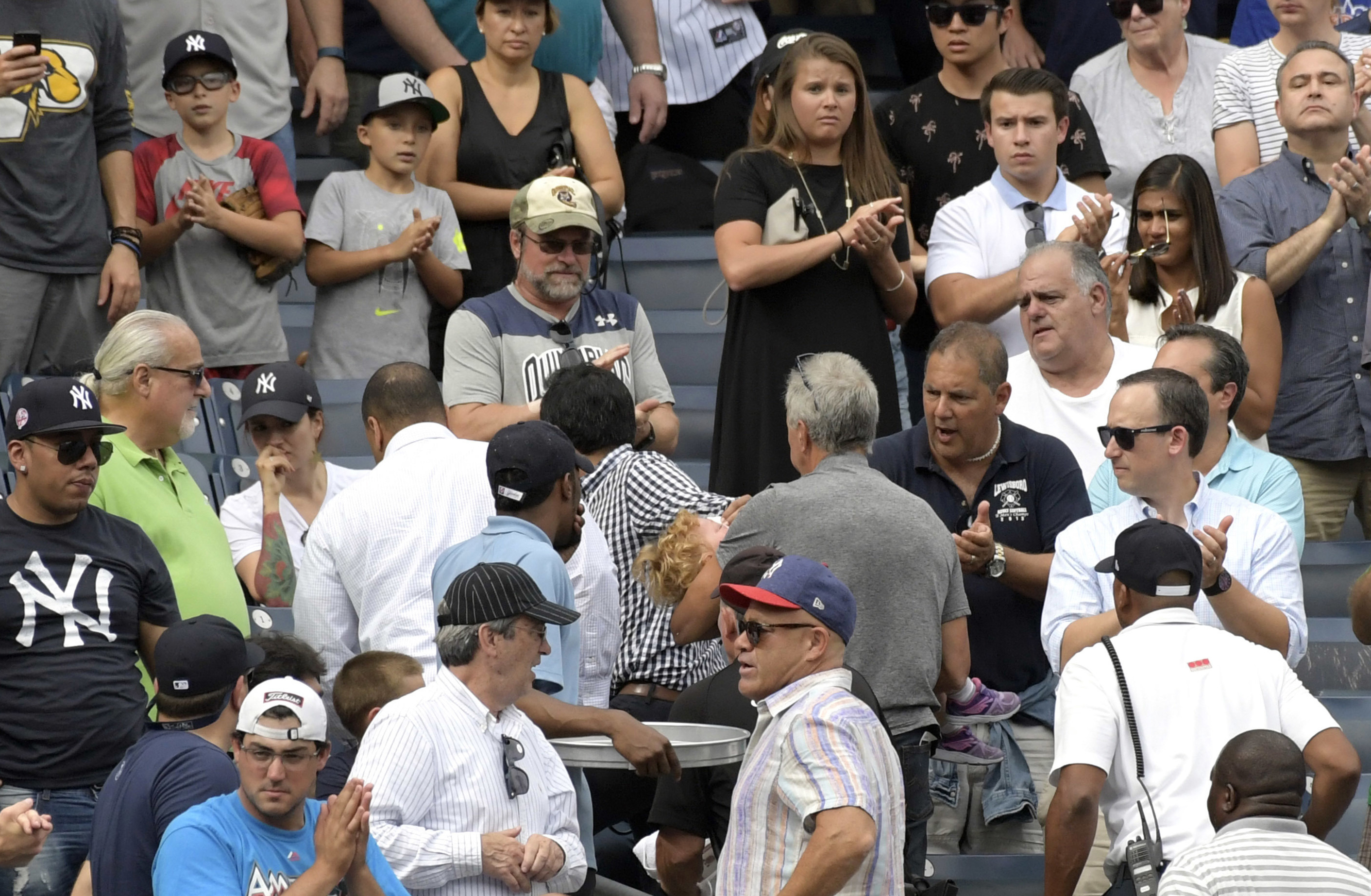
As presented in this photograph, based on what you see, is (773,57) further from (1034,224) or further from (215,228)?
(215,228)

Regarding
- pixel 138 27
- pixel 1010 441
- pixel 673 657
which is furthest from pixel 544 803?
pixel 138 27

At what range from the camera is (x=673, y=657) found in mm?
5227

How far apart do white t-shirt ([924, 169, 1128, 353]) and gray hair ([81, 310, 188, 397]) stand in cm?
279

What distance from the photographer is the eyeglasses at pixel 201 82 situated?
718 centimetres

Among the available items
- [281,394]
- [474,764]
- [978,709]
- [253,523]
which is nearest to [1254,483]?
[978,709]

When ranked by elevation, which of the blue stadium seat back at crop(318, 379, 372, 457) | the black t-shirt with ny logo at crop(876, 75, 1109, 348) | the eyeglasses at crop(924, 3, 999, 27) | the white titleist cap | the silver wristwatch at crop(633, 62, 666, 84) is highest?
the eyeglasses at crop(924, 3, 999, 27)

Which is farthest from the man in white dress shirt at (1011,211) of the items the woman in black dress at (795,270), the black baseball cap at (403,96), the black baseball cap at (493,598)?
the black baseball cap at (493,598)

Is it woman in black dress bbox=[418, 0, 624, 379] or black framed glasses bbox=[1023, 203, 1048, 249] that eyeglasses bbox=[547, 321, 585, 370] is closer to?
woman in black dress bbox=[418, 0, 624, 379]

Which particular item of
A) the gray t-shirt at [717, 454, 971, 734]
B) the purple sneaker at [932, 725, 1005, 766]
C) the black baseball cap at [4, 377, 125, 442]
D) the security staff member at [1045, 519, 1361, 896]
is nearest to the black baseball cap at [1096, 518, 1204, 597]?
the security staff member at [1045, 519, 1361, 896]

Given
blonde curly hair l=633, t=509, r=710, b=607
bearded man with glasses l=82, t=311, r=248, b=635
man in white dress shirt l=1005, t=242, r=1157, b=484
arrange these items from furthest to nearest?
man in white dress shirt l=1005, t=242, r=1157, b=484
bearded man with glasses l=82, t=311, r=248, b=635
blonde curly hair l=633, t=509, r=710, b=607

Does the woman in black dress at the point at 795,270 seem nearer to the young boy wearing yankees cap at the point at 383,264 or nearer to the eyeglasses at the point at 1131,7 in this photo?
the young boy wearing yankees cap at the point at 383,264

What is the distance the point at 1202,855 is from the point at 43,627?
2765mm

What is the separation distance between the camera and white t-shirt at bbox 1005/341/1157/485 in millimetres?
5949

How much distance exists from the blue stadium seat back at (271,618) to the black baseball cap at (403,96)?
217 centimetres
